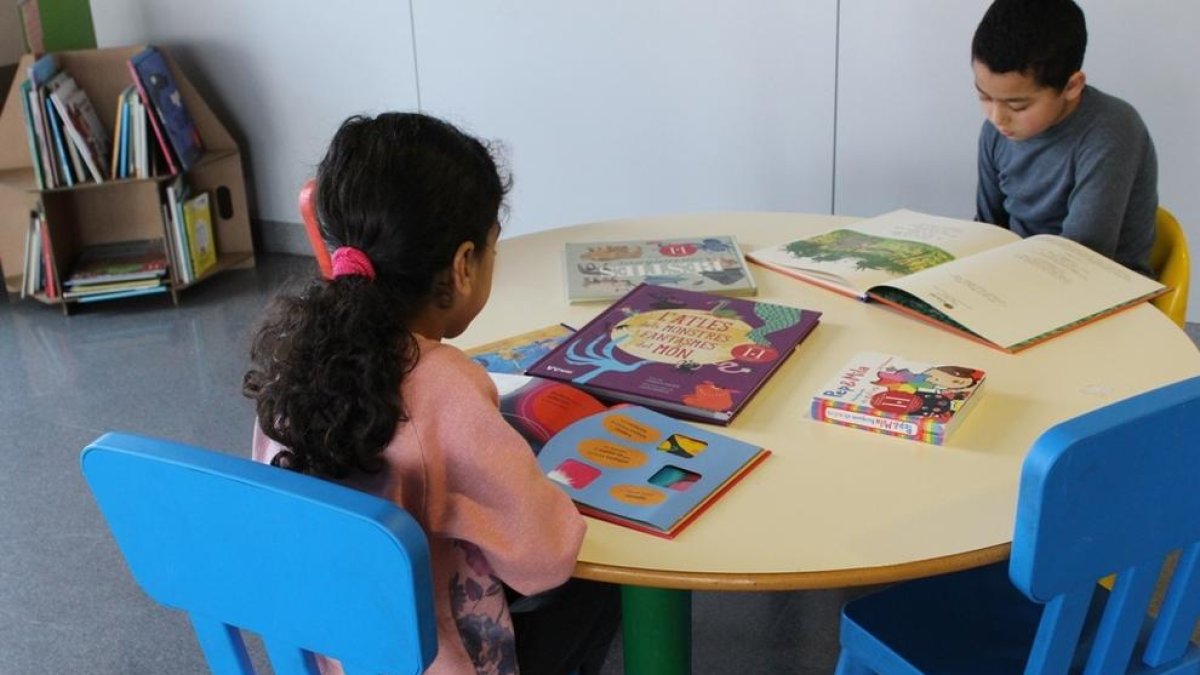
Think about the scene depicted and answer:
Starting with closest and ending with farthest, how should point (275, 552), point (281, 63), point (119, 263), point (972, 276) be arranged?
point (275, 552)
point (972, 276)
point (119, 263)
point (281, 63)

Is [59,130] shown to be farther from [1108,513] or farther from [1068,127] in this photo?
[1108,513]

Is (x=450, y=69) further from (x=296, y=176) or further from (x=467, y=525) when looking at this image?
(x=467, y=525)

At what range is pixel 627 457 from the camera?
129 cm

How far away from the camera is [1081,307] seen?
1.63 metres

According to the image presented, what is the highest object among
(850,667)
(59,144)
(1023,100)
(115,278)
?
(1023,100)

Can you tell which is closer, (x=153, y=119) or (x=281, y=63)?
(x=153, y=119)

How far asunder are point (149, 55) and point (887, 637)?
2899 millimetres

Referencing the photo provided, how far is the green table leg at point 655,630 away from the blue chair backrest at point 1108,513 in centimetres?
43

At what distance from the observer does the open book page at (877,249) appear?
1788mm

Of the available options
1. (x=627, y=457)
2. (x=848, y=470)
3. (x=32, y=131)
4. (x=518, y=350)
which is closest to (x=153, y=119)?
(x=32, y=131)

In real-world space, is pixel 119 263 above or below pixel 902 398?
below

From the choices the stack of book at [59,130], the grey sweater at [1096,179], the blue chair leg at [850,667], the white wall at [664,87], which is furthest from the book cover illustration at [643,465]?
the stack of book at [59,130]

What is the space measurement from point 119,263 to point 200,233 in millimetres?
245

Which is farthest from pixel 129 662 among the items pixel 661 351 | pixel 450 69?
pixel 450 69
